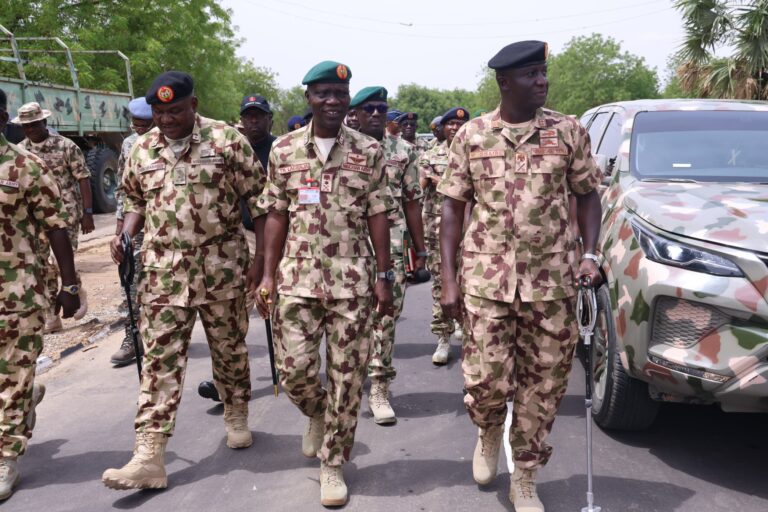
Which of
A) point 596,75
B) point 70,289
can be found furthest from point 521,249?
point 596,75

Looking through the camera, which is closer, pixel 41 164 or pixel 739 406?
pixel 739 406

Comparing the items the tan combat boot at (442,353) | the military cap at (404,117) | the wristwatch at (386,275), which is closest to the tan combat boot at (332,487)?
the wristwatch at (386,275)

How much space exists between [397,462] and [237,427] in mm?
939

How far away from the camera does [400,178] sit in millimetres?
4781

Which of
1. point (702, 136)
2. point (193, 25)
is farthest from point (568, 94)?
point (702, 136)

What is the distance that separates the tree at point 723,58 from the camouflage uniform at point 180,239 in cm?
1196

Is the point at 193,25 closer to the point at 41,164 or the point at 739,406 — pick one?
the point at 41,164

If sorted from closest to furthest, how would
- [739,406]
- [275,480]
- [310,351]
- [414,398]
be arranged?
[739,406]
[310,351]
[275,480]
[414,398]

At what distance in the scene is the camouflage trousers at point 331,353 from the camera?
3389mm

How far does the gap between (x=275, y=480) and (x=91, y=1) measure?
67.3ft

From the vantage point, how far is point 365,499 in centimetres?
345

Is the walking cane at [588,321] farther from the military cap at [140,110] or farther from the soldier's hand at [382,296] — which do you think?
the military cap at [140,110]

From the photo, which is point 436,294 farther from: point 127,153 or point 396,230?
point 127,153

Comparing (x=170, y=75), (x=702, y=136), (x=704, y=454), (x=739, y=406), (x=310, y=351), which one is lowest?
(x=704, y=454)
